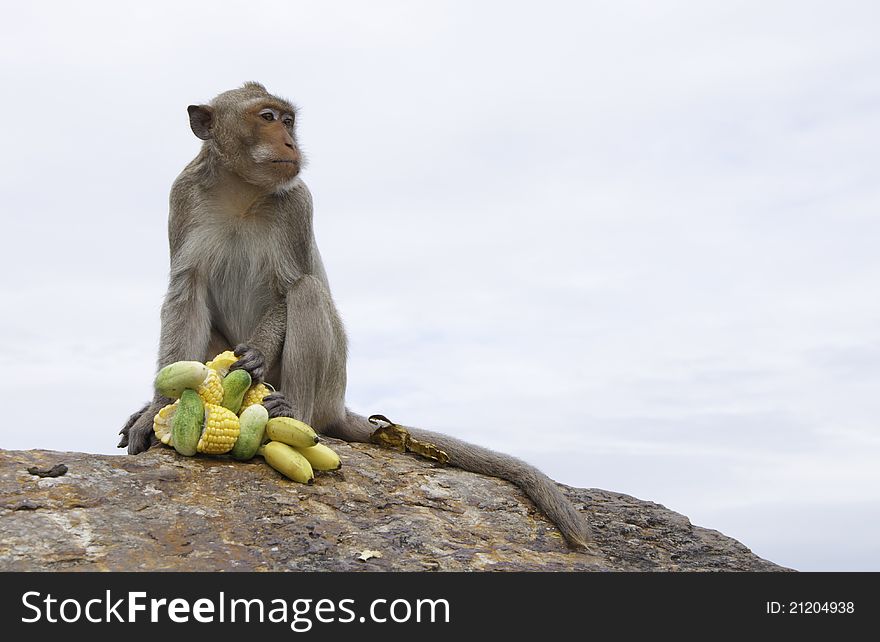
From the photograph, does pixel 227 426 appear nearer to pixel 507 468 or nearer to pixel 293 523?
pixel 293 523

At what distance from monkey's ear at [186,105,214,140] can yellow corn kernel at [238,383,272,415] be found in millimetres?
2575

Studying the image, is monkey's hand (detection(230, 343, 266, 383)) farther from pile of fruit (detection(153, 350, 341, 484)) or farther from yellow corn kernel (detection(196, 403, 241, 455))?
yellow corn kernel (detection(196, 403, 241, 455))

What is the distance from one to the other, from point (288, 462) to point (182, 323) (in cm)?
210

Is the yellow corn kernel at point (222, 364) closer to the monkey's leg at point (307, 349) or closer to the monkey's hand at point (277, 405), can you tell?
the monkey's hand at point (277, 405)

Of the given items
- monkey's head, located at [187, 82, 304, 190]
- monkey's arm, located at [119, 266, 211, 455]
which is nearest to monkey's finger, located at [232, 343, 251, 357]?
monkey's arm, located at [119, 266, 211, 455]

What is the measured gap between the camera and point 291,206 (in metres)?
9.88

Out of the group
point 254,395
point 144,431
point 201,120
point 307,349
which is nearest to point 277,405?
point 254,395

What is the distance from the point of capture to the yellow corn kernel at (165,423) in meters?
8.61

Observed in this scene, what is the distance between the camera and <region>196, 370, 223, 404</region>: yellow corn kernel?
8.47m

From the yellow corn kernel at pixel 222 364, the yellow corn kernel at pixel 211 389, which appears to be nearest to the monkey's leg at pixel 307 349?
the yellow corn kernel at pixel 222 364

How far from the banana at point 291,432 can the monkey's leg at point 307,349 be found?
23.3 inches

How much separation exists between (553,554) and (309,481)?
216cm

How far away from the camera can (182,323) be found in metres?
9.61
